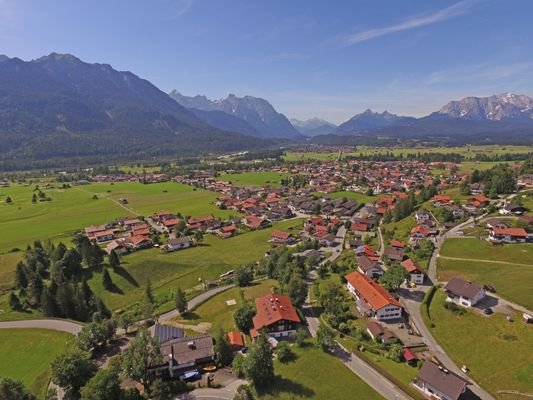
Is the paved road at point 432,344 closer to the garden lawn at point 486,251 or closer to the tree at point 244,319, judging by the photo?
the garden lawn at point 486,251

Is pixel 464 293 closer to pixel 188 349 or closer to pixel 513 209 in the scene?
pixel 188 349

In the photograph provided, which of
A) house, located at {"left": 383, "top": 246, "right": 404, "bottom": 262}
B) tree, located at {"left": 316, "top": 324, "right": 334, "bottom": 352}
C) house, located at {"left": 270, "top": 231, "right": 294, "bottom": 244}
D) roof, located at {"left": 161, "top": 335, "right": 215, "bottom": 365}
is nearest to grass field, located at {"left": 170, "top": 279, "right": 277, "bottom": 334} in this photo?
roof, located at {"left": 161, "top": 335, "right": 215, "bottom": 365}

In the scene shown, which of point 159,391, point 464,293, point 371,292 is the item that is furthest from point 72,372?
point 464,293

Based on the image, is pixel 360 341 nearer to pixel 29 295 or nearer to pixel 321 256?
pixel 321 256

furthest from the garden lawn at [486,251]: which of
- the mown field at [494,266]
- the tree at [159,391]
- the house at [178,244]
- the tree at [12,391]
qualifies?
the tree at [12,391]

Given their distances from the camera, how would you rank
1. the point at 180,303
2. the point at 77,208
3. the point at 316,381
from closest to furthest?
the point at 316,381 → the point at 180,303 → the point at 77,208

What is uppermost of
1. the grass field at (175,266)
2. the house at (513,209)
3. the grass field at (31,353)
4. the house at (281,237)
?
the house at (513,209)
